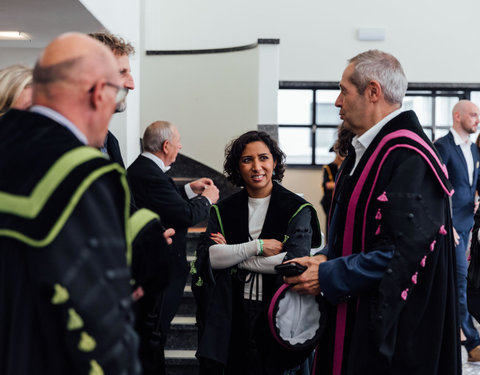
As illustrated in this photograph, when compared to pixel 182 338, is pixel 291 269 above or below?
above

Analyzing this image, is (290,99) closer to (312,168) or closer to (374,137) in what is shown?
(312,168)

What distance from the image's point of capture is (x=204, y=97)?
7.61 meters

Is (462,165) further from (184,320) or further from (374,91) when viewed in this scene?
(374,91)

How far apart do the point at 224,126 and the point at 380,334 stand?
560cm

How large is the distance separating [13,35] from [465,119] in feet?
11.9

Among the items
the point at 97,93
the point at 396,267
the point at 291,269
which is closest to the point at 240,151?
the point at 291,269

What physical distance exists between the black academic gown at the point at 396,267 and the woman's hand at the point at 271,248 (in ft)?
2.30

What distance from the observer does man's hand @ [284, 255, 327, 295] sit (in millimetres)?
2217

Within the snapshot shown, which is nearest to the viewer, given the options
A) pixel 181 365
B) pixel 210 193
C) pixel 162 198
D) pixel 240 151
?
pixel 240 151

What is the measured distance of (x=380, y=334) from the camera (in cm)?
198

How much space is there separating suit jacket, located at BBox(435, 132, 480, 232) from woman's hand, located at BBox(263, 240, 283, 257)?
2.76 metres

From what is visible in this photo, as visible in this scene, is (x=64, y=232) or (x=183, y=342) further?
(x=183, y=342)

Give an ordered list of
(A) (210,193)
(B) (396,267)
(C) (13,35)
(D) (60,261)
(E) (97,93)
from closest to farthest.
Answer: (D) (60,261) < (E) (97,93) < (B) (396,267) < (A) (210,193) < (C) (13,35)

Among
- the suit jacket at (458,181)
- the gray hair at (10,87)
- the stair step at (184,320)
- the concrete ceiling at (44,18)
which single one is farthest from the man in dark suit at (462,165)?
the gray hair at (10,87)
